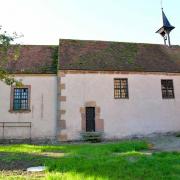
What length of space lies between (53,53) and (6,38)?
432 inches

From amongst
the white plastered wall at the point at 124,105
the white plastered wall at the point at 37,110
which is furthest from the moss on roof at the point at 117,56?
the white plastered wall at the point at 37,110

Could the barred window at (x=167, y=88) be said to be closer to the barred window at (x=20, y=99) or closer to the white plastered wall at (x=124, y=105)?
the white plastered wall at (x=124, y=105)

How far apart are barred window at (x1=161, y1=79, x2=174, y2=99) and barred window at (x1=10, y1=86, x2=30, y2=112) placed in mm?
10279

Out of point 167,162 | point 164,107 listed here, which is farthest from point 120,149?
point 164,107

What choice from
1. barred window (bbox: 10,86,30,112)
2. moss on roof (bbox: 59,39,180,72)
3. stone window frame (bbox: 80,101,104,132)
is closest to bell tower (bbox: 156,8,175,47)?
moss on roof (bbox: 59,39,180,72)

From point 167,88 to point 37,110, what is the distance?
10125 mm

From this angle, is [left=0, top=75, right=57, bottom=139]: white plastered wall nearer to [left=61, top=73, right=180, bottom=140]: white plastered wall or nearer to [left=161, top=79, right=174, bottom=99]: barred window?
[left=61, top=73, right=180, bottom=140]: white plastered wall

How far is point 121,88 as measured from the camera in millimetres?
19172

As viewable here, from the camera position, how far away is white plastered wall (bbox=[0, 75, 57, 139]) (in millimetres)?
17438

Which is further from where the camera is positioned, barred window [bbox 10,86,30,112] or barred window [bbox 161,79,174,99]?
barred window [bbox 161,79,174,99]

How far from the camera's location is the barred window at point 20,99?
58.6 ft

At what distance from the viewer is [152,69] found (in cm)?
1980

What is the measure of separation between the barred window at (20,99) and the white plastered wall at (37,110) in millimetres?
271

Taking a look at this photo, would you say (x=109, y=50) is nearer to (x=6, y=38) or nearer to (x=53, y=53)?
(x=53, y=53)
